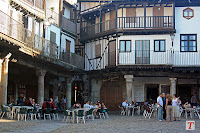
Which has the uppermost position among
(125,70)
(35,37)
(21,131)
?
(35,37)

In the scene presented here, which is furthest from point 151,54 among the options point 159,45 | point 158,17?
point 158,17

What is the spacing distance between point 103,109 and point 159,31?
393 inches

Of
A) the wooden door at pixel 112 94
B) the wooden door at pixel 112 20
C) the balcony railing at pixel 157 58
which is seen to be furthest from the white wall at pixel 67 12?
the wooden door at pixel 112 94

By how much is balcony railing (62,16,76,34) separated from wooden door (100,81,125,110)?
6.01m

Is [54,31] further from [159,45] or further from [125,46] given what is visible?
[159,45]

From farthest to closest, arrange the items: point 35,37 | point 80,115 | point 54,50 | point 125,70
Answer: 1. point 125,70
2. point 54,50
3. point 35,37
4. point 80,115

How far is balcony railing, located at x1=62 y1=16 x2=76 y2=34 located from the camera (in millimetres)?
32375

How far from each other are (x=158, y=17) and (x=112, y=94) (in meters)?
8.58

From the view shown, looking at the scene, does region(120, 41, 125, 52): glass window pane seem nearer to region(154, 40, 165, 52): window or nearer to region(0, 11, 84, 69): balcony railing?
region(154, 40, 165, 52): window

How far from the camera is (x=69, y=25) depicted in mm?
33625

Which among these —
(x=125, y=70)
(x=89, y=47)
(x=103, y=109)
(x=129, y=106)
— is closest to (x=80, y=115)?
(x=103, y=109)

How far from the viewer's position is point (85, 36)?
35.1 m

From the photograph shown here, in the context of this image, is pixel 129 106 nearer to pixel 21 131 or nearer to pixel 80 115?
pixel 80 115

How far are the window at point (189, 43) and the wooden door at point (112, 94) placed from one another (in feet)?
22.7
